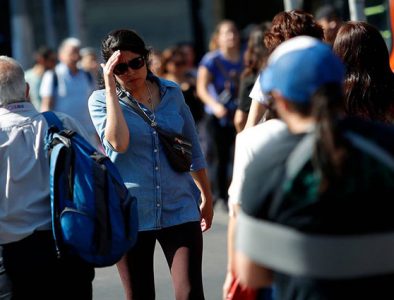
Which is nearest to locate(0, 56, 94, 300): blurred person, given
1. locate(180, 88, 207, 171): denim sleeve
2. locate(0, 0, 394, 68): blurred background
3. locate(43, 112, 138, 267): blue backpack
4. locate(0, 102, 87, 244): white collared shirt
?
locate(0, 102, 87, 244): white collared shirt

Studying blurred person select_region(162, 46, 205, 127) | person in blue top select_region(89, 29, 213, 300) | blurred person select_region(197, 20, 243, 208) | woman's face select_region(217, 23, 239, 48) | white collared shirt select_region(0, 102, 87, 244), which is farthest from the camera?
blurred person select_region(162, 46, 205, 127)

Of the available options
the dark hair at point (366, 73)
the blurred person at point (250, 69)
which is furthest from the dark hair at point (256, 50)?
the dark hair at point (366, 73)

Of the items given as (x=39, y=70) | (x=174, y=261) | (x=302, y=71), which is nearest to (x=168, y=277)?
(x=174, y=261)

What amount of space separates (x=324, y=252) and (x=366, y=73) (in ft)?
6.34

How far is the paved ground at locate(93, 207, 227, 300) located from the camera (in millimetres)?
7758

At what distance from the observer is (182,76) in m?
12.7

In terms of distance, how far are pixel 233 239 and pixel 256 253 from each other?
0.62 meters

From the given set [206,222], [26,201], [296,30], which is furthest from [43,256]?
[296,30]

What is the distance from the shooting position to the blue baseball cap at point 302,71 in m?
3.35

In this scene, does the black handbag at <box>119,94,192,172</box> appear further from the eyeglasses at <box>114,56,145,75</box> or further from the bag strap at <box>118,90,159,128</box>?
the eyeglasses at <box>114,56,145,75</box>

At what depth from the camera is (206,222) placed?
5977 mm

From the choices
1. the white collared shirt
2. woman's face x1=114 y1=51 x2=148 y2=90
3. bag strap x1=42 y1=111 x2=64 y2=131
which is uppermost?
woman's face x1=114 y1=51 x2=148 y2=90

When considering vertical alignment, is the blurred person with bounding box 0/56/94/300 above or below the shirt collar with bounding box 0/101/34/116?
below

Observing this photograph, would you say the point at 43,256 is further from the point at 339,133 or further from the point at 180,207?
the point at 339,133
